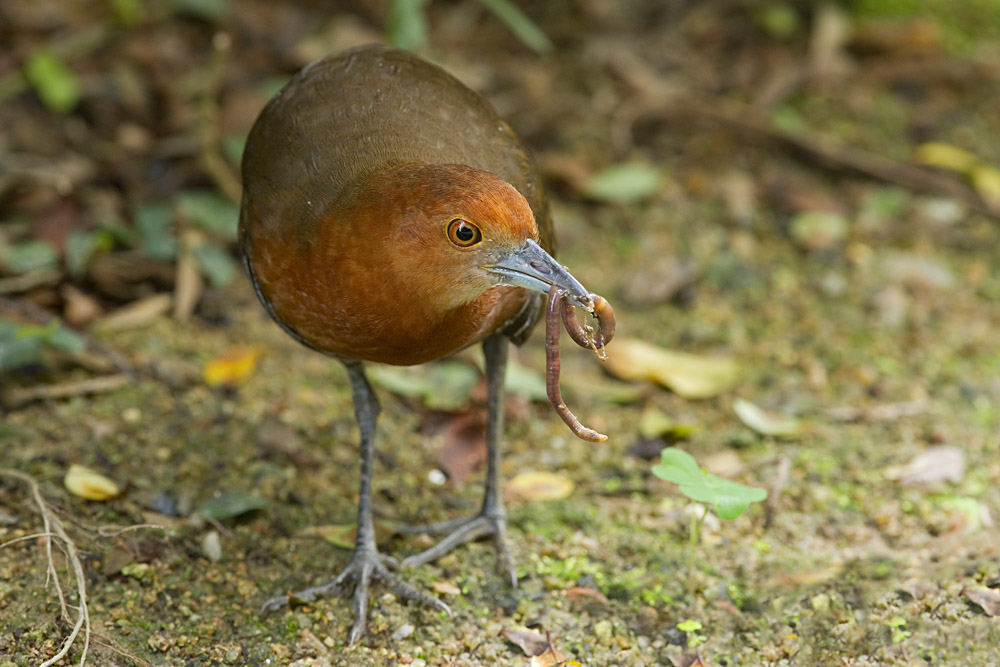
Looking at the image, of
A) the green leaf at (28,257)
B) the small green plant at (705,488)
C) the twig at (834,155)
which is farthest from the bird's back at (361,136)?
the twig at (834,155)

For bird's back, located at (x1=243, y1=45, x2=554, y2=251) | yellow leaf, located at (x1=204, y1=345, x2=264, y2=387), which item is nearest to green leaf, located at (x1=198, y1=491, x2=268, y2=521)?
yellow leaf, located at (x1=204, y1=345, x2=264, y2=387)

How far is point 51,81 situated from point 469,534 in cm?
350

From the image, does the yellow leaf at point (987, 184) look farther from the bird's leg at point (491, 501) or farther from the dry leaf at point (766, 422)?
the bird's leg at point (491, 501)

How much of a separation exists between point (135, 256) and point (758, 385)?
2936mm

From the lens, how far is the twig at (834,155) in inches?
244

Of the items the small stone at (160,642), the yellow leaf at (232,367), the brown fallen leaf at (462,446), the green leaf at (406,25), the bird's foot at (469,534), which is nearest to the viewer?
the small stone at (160,642)

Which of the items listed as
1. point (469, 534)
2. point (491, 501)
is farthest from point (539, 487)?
point (469, 534)

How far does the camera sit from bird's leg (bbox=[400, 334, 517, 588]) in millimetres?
3922

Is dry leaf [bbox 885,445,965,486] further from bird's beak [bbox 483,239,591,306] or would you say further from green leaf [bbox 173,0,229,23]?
green leaf [bbox 173,0,229,23]

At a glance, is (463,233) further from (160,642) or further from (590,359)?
(590,359)

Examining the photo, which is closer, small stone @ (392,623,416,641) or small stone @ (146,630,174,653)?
small stone @ (146,630,174,653)

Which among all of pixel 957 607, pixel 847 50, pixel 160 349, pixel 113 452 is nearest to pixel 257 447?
pixel 113 452

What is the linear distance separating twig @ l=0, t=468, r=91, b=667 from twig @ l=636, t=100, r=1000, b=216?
13.6ft

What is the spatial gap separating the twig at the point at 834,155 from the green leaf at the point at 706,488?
3389 millimetres
